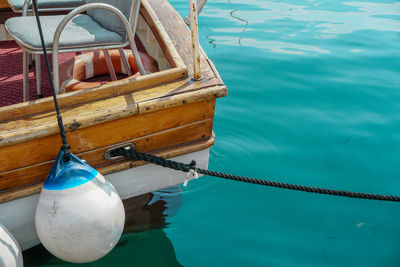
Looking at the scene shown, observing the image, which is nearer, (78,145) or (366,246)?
(78,145)

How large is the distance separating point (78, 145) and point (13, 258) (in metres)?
0.61

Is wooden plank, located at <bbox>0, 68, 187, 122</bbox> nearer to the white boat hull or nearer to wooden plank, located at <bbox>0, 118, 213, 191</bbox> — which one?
wooden plank, located at <bbox>0, 118, 213, 191</bbox>

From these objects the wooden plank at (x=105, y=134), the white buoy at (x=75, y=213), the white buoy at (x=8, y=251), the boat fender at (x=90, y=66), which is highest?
the boat fender at (x=90, y=66)

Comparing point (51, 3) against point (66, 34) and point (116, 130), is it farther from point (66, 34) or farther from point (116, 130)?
point (116, 130)

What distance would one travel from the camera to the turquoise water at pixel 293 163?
2.65 m

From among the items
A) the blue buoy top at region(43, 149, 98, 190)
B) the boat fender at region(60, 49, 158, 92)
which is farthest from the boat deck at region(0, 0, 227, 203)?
the boat fender at region(60, 49, 158, 92)

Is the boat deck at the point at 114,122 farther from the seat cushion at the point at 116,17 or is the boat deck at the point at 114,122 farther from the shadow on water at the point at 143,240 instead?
the shadow on water at the point at 143,240

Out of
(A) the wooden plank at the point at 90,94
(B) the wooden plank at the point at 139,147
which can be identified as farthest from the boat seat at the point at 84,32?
(B) the wooden plank at the point at 139,147

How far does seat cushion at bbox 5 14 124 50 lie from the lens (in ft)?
7.15

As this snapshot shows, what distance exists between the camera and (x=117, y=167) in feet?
7.18

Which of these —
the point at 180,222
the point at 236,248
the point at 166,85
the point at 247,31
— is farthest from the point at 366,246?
the point at 247,31

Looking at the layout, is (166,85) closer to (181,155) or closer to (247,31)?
(181,155)

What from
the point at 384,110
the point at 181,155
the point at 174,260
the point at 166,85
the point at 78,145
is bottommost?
the point at 174,260

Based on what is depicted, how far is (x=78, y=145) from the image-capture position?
2.05 meters
